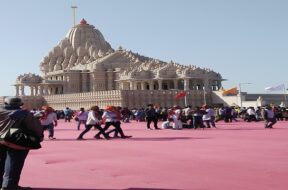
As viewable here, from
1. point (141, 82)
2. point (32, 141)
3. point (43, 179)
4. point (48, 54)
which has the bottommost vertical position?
point (43, 179)

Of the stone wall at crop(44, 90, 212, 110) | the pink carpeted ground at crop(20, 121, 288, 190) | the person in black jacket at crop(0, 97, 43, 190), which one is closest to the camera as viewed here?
the person in black jacket at crop(0, 97, 43, 190)

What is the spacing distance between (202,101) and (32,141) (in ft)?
A: 180

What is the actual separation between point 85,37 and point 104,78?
69.3 feet

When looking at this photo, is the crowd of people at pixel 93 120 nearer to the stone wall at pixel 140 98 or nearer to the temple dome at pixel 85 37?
the stone wall at pixel 140 98

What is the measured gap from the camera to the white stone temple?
59.4 m

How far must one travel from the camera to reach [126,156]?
1111cm

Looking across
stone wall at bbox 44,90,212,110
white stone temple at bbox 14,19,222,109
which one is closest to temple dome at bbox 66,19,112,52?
white stone temple at bbox 14,19,222,109

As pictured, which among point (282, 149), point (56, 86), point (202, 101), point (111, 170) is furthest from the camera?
point (56, 86)

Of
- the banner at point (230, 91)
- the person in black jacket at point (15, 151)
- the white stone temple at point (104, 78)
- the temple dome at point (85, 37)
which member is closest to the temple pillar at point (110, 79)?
the white stone temple at point (104, 78)

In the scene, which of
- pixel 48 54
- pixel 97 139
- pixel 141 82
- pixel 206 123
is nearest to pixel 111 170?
pixel 97 139

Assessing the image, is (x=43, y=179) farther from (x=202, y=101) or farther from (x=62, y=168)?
(x=202, y=101)

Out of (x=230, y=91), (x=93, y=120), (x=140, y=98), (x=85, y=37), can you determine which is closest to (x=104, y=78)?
(x=85, y=37)

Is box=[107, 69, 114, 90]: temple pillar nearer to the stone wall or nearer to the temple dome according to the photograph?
the stone wall

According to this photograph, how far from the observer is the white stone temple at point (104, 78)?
59406mm
